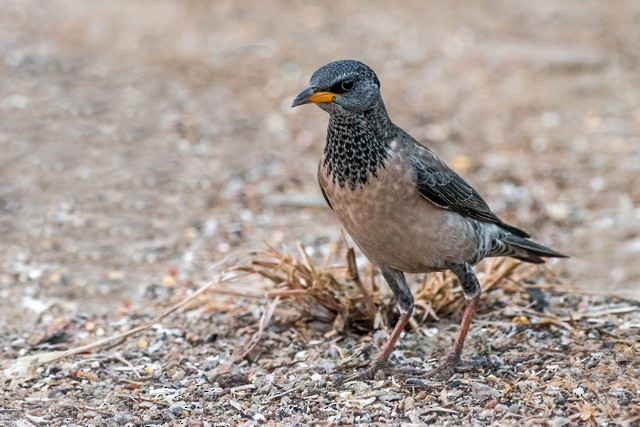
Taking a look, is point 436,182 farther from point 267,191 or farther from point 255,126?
point 255,126

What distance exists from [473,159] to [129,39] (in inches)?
168

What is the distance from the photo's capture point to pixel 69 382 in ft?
16.3

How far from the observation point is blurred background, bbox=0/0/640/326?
23.3 ft

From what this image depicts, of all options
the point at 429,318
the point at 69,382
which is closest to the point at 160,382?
the point at 69,382

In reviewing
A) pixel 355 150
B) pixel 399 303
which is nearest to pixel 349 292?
pixel 399 303

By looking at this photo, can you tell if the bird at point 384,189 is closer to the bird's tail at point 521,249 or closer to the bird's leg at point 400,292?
the bird's leg at point 400,292

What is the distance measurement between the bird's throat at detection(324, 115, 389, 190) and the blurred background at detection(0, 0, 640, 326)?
1.02 metres

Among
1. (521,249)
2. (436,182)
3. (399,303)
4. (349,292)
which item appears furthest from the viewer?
(349,292)

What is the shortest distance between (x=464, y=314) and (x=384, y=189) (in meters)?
0.86

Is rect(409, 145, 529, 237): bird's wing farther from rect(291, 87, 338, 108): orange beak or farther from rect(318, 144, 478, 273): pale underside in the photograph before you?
rect(291, 87, 338, 108): orange beak

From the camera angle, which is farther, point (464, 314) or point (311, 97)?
point (464, 314)

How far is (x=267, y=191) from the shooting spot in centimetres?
803

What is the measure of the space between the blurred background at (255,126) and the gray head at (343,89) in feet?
3.99

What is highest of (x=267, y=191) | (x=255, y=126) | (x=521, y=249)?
(x=521, y=249)
